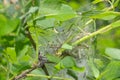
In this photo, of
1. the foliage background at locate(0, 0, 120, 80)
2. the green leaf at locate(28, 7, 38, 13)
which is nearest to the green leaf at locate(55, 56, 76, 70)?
the foliage background at locate(0, 0, 120, 80)

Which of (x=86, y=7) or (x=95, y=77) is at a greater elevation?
(x=86, y=7)

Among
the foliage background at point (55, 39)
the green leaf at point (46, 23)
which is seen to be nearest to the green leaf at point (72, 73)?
the foliage background at point (55, 39)

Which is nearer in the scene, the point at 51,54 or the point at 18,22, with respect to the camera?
the point at 18,22

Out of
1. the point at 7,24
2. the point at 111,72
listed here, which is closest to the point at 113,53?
the point at 111,72

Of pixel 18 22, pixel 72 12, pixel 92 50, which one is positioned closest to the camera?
pixel 18 22

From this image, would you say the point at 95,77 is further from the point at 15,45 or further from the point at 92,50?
the point at 15,45

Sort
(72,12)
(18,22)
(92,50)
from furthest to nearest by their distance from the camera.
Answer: (92,50) → (72,12) → (18,22)

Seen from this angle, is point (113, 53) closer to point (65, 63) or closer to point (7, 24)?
point (65, 63)

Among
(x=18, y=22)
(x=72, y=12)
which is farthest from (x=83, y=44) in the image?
(x=18, y=22)
